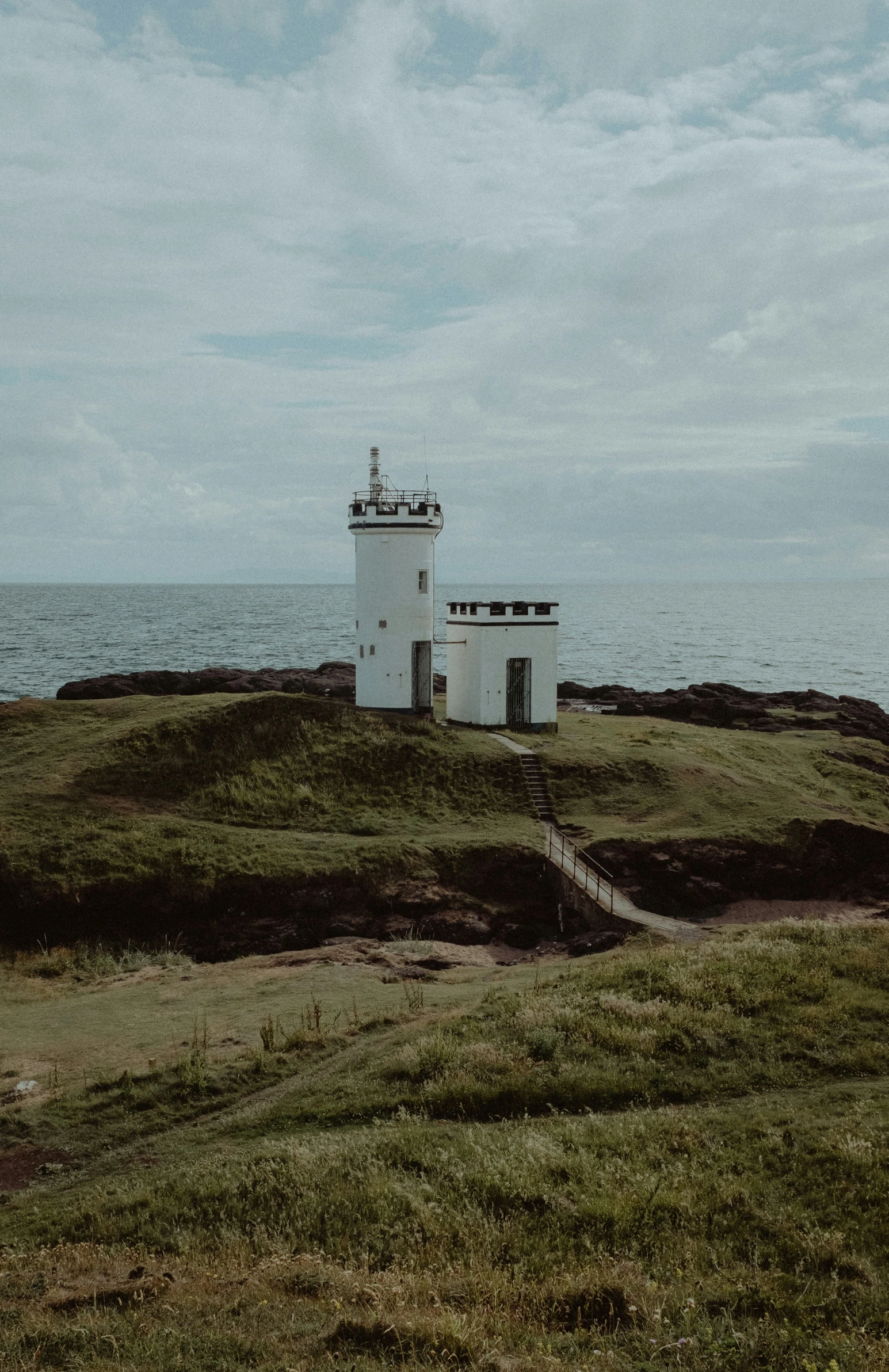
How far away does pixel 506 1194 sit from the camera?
12.0 metres

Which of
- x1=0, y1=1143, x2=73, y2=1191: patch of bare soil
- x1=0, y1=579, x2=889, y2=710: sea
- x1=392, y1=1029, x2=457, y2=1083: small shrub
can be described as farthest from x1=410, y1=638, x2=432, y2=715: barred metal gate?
x1=0, y1=579, x2=889, y2=710: sea

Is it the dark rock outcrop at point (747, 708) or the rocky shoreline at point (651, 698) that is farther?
Result: the rocky shoreline at point (651, 698)

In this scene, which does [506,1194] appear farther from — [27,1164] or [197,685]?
[197,685]

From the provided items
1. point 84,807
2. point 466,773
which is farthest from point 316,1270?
point 466,773

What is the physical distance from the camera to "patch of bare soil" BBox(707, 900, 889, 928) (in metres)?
31.3

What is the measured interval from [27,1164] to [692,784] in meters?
28.2

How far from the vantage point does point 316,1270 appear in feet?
33.4

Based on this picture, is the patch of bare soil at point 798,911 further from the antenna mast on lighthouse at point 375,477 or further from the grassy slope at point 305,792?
the antenna mast on lighthouse at point 375,477

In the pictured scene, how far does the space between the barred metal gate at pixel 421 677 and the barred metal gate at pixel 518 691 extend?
3.25 meters

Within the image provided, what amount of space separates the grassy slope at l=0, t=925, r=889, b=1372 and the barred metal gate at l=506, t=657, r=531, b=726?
2306 centimetres

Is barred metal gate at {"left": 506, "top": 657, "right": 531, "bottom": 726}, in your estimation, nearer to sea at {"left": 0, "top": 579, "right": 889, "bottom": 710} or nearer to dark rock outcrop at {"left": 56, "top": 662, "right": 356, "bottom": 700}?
dark rock outcrop at {"left": 56, "top": 662, "right": 356, "bottom": 700}

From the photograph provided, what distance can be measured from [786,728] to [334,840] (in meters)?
31.1

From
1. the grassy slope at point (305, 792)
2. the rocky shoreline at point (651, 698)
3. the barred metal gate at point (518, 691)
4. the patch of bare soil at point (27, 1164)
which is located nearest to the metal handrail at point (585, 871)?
the grassy slope at point (305, 792)

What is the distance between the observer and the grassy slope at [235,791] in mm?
31375
